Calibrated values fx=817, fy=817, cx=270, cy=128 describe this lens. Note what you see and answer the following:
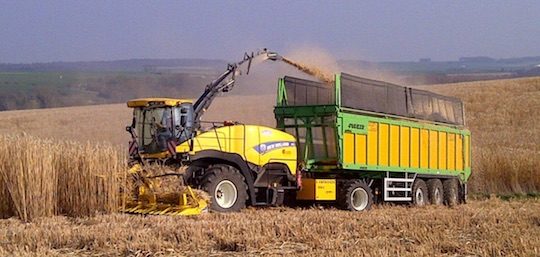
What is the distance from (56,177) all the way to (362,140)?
701 cm

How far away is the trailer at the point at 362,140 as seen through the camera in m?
17.5

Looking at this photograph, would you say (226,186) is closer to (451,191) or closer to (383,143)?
(383,143)

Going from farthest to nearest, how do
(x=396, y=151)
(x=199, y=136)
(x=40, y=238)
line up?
(x=396, y=151) < (x=199, y=136) < (x=40, y=238)

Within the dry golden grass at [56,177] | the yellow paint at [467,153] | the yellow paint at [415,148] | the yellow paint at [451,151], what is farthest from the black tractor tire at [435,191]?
the dry golden grass at [56,177]

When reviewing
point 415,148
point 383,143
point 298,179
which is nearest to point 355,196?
point 383,143

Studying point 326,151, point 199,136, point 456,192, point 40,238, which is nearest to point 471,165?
point 456,192

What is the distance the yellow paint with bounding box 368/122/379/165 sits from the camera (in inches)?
714

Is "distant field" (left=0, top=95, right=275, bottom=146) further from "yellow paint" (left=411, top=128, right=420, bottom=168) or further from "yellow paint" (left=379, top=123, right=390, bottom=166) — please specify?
"yellow paint" (left=379, top=123, right=390, bottom=166)

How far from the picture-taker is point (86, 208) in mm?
13883

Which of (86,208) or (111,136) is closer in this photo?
(86,208)

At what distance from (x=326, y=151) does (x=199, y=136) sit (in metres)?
3.20

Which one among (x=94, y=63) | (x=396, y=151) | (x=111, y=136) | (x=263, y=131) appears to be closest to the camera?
(x=263, y=131)

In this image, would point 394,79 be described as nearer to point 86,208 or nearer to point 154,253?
point 86,208

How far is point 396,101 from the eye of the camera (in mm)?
19406
